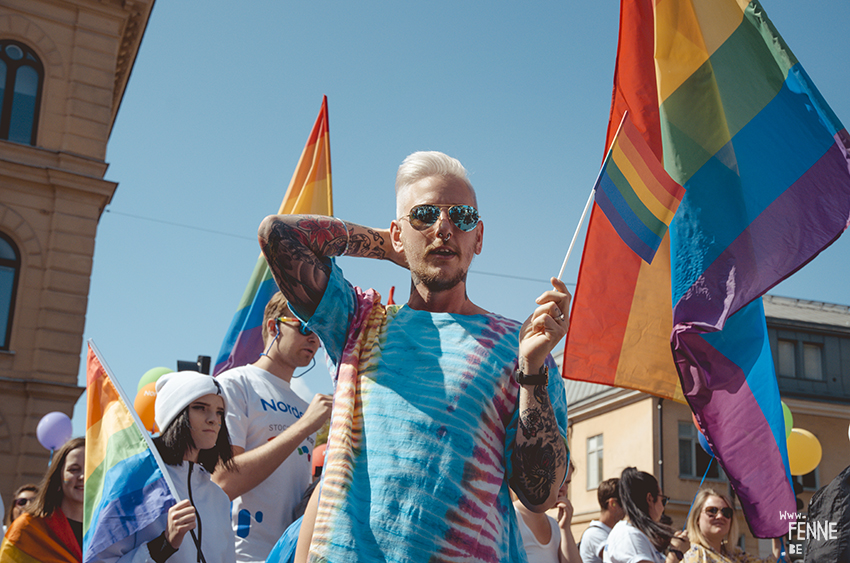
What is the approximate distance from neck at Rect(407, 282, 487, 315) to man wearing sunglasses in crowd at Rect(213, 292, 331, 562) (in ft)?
3.95

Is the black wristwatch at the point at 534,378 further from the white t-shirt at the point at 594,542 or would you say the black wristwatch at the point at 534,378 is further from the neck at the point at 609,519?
the neck at the point at 609,519

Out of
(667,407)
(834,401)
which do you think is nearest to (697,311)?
(667,407)

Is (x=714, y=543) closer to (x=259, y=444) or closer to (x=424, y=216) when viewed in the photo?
(x=259, y=444)

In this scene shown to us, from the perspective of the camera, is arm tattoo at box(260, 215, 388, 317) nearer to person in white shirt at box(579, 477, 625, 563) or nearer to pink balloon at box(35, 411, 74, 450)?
person in white shirt at box(579, 477, 625, 563)

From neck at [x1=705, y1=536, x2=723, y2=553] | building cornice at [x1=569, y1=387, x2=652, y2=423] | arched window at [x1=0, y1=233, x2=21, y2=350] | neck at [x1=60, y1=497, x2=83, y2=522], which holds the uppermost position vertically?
arched window at [x1=0, y1=233, x2=21, y2=350]

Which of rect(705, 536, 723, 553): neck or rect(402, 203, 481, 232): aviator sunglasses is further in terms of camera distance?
rect(705, 536, 723, 553): neck

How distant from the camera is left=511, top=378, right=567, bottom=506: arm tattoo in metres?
2.03

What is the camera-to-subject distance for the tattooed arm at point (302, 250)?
2.21m

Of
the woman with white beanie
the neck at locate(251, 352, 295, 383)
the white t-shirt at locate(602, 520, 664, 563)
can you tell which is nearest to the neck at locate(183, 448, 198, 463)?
the woman with white beanie

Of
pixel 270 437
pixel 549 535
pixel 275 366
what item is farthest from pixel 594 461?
pixel 270 437

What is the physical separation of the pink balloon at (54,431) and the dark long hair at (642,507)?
27.0 ft

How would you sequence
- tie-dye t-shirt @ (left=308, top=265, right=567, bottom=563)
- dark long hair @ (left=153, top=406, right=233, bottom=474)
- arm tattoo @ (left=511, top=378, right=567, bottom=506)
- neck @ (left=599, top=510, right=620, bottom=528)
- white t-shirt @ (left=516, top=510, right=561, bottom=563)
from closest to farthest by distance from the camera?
tie-dye t-shirt @ (left=308, top=265, right=567, bottom=563) < arm tattoo @ (left=511, top=378, right=567, bottom=506) < dark long hair @ (left=153, top=406, right=233, bottom=474) < white t-shirt @ (left=516, top=510, right=561, bottom=563) < neck @ (left=599, top=510, right=620, bottom=528)

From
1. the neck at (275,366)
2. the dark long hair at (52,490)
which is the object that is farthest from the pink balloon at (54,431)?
the neck at (275,366)

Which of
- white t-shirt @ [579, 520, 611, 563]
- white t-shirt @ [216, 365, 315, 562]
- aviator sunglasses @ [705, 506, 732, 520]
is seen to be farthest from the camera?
white t-shirt @ [579, 520, 611, 563]
